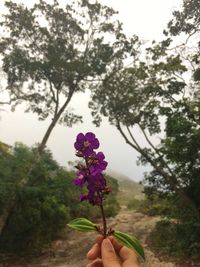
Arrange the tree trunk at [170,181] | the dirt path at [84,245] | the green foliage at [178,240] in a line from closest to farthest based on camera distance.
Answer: the green foliage at [178,240] < the dirt path at [84,245] < the tree trunk at [170,181]

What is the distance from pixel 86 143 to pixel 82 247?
16.8m

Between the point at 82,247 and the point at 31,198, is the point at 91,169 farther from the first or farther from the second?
the point at 31,198


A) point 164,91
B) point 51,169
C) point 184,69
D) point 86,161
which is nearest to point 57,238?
point 51,169

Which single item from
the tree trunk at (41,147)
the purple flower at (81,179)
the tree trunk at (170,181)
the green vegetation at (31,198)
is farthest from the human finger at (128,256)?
the tree trunk at (41,147)

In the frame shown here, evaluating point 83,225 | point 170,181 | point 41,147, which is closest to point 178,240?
point 170,181

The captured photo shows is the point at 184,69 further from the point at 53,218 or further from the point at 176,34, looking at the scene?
the point at 53,218

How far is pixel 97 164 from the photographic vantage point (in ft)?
4.90

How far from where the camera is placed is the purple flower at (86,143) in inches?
59.6

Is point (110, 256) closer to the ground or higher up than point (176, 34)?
closer to the ground

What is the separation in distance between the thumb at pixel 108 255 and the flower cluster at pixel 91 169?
0.45 feet

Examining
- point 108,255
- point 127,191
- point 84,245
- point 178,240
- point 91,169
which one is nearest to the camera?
point 108,255

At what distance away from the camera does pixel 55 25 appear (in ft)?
67.4

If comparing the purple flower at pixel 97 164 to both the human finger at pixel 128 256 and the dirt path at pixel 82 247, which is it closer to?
the human finger at pixel 128 256

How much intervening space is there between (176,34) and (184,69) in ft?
5.56
